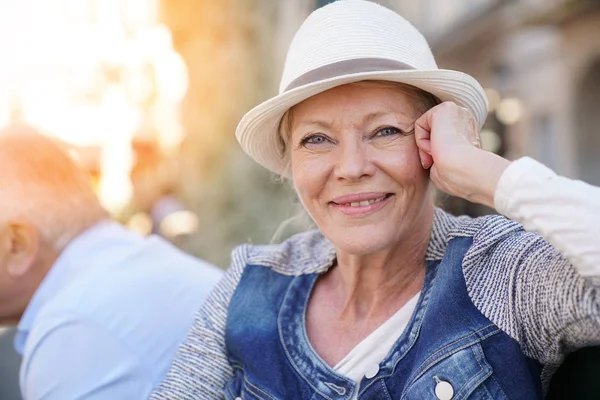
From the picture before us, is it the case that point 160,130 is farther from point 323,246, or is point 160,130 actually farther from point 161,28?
point 323,246

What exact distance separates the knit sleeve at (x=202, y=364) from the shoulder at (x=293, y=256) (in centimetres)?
16

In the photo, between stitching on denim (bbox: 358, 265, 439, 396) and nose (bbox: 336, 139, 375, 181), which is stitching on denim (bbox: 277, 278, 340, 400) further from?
nose (bbox: 336, 139, 375, 181)

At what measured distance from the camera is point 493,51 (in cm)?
1973

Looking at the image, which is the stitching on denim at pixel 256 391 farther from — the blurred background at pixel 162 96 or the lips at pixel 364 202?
the blurred background at pixel 162 96

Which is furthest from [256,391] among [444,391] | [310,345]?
[444,391]

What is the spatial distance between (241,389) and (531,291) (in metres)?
0.91

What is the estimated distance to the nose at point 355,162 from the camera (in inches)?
75.9

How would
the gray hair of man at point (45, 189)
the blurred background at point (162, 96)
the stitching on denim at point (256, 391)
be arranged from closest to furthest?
the stitching on denim at point (256, 391) < the gray hair of man at point (45, 189) < the blurred background at point (162, 96)

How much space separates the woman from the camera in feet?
5.62

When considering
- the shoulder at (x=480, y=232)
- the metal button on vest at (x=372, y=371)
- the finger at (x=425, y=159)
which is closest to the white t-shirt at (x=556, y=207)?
the shoulder at (x=480, y=232)

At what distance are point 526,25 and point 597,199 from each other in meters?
13.8

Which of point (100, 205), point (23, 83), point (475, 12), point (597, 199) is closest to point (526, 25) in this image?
point (475, 12)

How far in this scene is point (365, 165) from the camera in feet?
6.33

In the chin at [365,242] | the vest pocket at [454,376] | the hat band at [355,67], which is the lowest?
the vest pocket at [454,376]
